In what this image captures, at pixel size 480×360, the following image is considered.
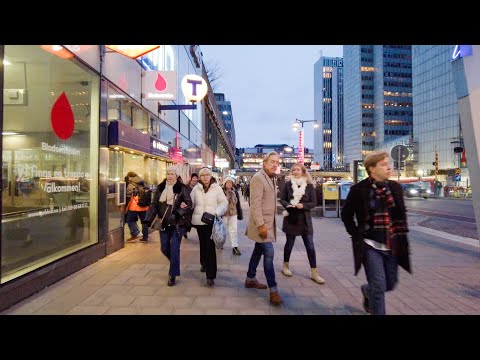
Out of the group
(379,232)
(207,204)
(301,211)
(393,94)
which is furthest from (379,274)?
(393,94)

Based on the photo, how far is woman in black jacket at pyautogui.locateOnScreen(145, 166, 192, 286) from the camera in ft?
17.3

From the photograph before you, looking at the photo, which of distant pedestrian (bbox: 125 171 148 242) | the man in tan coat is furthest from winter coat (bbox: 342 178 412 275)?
distant pedestrian (bbox: 125 171 148 242)

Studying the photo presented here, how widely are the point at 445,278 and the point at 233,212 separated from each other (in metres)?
4.39

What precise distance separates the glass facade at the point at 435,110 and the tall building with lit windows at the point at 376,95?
130 feet

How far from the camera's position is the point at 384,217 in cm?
330

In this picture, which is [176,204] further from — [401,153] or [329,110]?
[329,110]

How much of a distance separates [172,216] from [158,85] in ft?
21.1

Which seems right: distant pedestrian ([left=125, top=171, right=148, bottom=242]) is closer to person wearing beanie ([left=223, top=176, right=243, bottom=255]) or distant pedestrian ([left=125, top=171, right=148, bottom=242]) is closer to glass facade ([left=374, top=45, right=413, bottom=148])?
person wearing beanie ([left=223, top=176, right=243, bottom=255])

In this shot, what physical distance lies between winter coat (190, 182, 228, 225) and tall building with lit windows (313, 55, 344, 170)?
16976 cm

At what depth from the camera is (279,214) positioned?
17.4 metres

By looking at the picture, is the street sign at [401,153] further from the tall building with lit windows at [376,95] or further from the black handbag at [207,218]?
the tall building with lit windows at [376,95]
